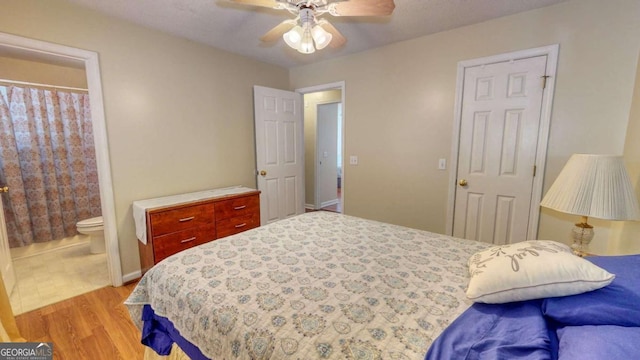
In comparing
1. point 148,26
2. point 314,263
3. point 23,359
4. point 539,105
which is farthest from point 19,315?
point 539,105

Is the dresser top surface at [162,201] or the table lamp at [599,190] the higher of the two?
the table lamp at [599,190]

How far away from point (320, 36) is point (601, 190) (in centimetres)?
169

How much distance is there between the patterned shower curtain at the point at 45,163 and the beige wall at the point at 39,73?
109 millimetres

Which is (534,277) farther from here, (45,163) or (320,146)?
(45,163)

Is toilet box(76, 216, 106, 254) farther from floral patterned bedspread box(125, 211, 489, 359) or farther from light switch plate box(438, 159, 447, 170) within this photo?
light switch plate box(438, 159, 447, 170)

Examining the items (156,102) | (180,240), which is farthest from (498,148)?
(156,102)

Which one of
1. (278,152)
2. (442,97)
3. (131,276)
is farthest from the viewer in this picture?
(278,152)

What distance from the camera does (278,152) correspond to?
3.62m

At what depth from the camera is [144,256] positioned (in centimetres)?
247

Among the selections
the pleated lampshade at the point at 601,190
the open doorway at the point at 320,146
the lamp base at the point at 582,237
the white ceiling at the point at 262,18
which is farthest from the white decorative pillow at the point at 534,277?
the open doorway at the point at 320,146

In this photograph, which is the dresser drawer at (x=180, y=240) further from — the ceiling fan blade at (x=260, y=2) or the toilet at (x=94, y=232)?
the ceiling fan blade at (x=260, y=2)

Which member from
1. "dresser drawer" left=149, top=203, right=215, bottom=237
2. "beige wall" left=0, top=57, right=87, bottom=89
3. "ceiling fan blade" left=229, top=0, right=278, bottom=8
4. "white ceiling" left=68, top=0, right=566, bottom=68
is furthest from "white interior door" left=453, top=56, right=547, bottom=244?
"beige wall" left=0, top=57, right=87, bottom=89

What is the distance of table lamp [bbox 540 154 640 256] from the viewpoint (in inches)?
50.9

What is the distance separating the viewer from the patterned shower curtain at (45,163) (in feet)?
9.53
